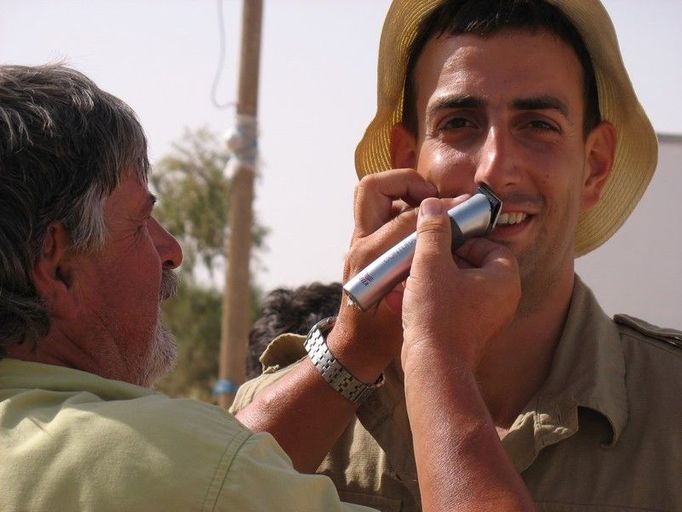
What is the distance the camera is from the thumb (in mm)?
2025

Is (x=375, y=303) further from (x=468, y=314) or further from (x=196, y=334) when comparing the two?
(x=196, y=334)

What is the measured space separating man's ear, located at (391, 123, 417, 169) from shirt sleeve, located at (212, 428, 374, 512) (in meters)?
1.15

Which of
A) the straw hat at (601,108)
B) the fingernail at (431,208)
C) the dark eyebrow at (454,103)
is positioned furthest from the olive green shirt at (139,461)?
the straw hat at (601,108)

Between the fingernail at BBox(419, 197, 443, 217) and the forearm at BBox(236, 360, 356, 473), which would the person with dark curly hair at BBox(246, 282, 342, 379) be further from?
the fingernail at BBox(419, 197, 443, 217)

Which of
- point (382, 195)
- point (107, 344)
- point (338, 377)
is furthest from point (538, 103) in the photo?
point (107, 344)

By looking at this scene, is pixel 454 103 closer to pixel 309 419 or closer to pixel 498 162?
pixel 498 162

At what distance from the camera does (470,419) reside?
1.84m

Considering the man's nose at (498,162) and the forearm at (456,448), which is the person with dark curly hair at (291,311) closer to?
the man's nose at (498,162)

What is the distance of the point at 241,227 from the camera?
21.7 feet

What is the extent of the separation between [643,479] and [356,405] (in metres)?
0.65

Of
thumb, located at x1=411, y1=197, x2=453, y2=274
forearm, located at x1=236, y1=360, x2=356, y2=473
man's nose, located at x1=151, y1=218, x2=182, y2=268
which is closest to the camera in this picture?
thumb, located at x1=411, y1=197, x2=453, y2=274

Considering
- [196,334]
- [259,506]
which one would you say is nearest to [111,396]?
[259,506]

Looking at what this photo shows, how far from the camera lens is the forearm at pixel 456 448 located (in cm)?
177

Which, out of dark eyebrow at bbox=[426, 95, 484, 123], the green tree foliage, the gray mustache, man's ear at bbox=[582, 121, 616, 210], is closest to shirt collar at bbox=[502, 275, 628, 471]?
man's ear at bbox=[582, 121, 616, 210]
